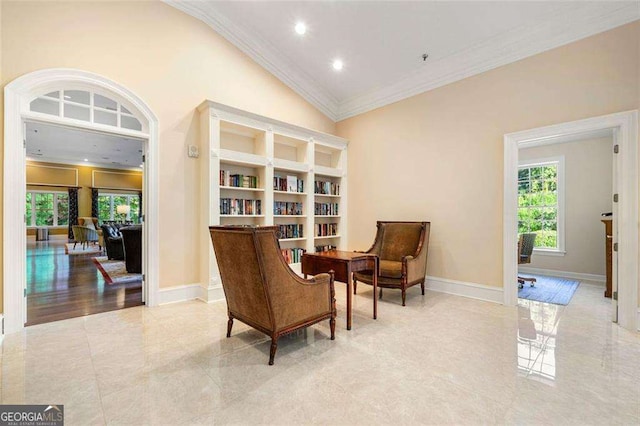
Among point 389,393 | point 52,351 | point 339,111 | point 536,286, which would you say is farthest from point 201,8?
point 536,286

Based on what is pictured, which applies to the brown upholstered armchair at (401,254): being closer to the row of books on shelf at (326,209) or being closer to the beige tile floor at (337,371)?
the beige tile floor at (337,371)

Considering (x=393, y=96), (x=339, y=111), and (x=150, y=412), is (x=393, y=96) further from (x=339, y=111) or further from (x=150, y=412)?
(x=150, y=412)

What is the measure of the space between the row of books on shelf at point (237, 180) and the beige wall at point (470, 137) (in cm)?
203

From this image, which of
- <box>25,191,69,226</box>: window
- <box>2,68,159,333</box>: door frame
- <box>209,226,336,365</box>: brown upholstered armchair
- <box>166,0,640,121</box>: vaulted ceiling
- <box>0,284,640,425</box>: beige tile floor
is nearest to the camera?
<box>0,284,640,425</box>: beige tile floor

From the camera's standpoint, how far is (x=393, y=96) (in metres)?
4.88

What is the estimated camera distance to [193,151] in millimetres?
3967

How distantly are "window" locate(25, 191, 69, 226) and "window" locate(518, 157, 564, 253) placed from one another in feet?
51.6

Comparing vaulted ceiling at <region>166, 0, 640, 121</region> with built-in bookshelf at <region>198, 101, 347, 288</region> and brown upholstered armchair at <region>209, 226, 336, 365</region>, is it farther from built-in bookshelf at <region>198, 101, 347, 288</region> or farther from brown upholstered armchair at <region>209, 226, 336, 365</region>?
brown upholstered armchair at <region>209, 226, 336, 365</region>

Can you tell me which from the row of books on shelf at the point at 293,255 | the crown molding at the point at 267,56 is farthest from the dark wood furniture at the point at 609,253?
the crown molding at the point at 267,56

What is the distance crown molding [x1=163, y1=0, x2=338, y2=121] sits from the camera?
157 inches

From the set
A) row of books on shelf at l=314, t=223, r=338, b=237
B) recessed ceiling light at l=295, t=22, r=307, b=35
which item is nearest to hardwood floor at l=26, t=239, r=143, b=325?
row of books on shelf at l=314, t=223, r=338, b=237

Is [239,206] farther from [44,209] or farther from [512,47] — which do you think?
[44,209]

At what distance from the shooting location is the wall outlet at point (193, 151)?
393 centimetres

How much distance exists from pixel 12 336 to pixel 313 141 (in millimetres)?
4404
